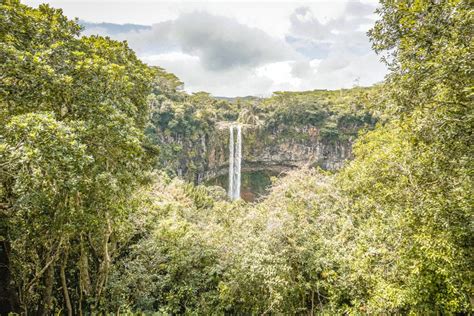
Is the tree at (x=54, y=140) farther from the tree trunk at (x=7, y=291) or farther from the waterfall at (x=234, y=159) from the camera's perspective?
the waterfall at (x=234, y=159)

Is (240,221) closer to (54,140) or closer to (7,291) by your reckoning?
(7,291)

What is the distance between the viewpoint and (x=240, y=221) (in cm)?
1068

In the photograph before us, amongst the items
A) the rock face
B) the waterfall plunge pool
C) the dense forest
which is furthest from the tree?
the waterfall plunge pool

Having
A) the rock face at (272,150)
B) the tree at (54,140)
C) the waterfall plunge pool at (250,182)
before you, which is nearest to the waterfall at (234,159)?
the rock face at (272,150)

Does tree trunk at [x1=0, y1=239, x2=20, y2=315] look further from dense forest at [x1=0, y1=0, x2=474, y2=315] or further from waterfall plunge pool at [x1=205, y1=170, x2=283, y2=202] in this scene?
waterfall plunge pool at [x1=205, y1=170, x2=283, y2=202]

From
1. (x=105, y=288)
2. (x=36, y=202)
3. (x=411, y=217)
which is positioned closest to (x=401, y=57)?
(x=411, y=217)

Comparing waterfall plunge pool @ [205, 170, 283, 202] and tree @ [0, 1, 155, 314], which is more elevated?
tree @ [0, 1, 155, 314]

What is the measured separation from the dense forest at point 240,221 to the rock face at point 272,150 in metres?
33.8

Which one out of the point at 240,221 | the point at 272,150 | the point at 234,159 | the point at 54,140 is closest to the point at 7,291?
the point at 54,140

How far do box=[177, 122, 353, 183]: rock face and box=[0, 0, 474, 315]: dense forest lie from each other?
111 ft

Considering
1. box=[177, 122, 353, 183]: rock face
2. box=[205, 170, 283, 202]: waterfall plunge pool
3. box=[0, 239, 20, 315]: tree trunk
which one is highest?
box=[177, 122, 353, 183]: rock face

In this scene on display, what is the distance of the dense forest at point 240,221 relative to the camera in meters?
4.52

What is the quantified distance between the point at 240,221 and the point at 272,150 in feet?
126

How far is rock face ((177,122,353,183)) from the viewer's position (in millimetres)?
45078
